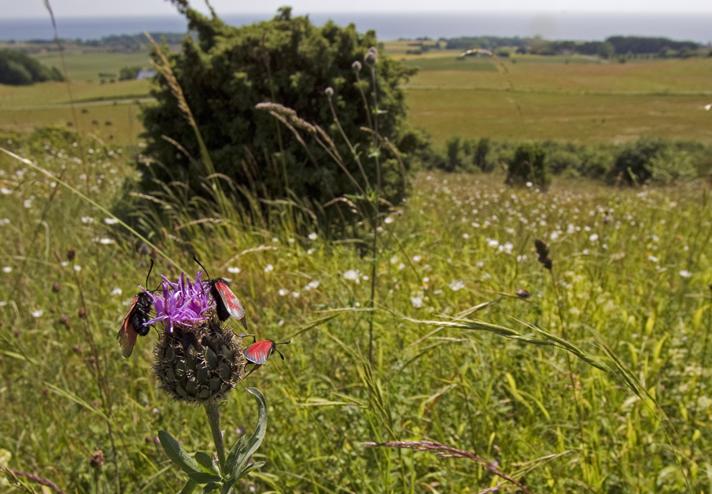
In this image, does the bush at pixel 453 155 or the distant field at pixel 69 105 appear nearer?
the distant field at pixel 69 105

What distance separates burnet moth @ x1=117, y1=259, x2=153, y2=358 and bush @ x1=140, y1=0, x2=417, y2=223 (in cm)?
483

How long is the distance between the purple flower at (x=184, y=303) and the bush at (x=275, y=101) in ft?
15.8

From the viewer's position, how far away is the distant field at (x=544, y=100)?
56719 millimetres

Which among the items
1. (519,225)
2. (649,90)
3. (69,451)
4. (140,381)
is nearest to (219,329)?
(69,451)

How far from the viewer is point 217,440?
1.12m

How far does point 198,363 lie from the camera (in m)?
1.17

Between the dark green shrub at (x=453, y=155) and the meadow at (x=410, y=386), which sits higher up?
the meadow at (x=410, y=386)

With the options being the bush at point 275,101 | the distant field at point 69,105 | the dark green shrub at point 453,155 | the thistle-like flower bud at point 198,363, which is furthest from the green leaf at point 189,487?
the dark green shrub at point 453,155

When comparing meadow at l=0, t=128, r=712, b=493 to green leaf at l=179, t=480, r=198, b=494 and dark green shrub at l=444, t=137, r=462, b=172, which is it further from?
dark green shrub at l=444, t=137, r=462, b=172

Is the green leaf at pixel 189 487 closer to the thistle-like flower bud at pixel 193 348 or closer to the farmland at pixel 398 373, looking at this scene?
the farmland at pixel 398 373

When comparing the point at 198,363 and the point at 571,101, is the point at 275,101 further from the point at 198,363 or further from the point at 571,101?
the point at 571,101

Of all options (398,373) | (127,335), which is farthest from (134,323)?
(398,373)

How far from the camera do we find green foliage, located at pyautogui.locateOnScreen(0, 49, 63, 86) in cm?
6606

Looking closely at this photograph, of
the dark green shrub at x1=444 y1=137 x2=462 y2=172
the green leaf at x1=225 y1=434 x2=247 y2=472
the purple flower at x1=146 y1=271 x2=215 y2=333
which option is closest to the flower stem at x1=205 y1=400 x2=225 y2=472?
the green leaf at x1=225 y1=434 x2=247 y2=472
